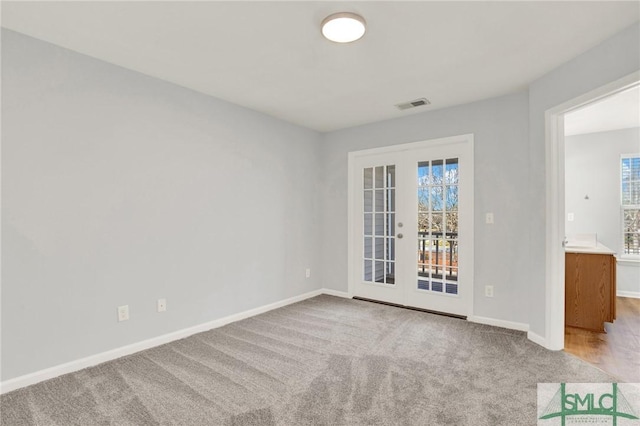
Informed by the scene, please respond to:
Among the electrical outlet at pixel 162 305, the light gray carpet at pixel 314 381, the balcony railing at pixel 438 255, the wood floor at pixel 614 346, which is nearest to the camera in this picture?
the light gray carpet at pixel 314 381

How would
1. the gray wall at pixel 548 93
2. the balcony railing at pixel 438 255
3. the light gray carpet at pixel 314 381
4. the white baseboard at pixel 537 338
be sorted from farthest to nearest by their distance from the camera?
the balcony railing at pixel 438 255 < the white baseboard at pixel 537 338 < the gray wall at pixel 548 93 < the light gray carpet at pixel 314 381

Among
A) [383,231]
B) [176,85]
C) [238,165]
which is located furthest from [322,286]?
[176,85]

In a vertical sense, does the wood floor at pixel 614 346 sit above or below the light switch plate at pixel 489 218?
below

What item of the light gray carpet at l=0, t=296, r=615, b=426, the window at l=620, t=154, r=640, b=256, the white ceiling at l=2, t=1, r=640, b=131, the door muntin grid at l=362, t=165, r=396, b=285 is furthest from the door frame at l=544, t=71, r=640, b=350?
the window at l=620, t=154, r=640, b=256

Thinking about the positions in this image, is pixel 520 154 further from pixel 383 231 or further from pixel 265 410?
pixel 265 410

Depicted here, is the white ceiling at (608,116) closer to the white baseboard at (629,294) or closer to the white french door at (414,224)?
the white french door at (414,224)

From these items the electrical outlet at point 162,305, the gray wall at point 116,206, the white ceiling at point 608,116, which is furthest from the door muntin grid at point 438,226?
the electrical outlet at point 162,305

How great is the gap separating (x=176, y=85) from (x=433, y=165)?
9.86 ft

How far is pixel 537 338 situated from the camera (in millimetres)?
2975

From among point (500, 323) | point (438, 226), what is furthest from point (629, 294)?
point (438, 226)

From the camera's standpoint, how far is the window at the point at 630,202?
15.7 ft

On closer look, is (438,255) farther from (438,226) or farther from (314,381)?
(314,381)

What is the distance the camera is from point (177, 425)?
6.04 ft

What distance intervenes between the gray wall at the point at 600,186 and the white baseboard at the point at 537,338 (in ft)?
9.86
